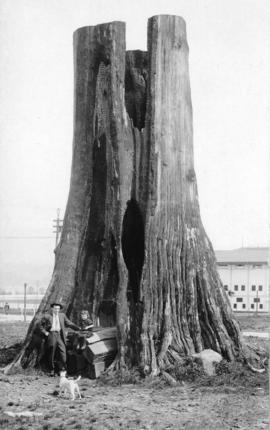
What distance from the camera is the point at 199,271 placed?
453 inches

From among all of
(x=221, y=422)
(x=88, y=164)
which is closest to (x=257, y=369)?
(x=221, y=422)

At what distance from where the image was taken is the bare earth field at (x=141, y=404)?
7391 mm

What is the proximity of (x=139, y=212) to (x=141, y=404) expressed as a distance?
4.57 metres

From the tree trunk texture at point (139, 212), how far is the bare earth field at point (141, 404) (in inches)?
32.4

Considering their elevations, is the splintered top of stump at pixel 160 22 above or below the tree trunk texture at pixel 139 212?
above

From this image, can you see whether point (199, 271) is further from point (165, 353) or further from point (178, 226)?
point (165, 353)

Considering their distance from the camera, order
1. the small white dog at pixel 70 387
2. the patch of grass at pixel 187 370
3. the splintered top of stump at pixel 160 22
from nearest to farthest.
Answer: the small white dog at pixel 70 387 < the patch of grass at pixel 187 370 < the splintered top of stump at pixel 160 22

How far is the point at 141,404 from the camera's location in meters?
8.46

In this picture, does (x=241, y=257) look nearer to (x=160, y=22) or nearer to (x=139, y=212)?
(x=139, y=212)

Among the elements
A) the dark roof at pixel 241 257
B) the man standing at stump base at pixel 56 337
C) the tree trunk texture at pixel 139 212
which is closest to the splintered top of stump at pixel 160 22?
the tree trunk texture at pixel 139 212

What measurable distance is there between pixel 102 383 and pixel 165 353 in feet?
3.91

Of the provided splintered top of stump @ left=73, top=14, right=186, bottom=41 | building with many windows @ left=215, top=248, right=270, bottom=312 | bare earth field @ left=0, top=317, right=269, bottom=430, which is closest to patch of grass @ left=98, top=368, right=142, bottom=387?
bare earth field @ left=0, top=317, right=269, bottom=430

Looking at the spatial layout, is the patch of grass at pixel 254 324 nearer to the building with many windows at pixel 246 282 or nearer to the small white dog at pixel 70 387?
the small white dog at pixel 70 387

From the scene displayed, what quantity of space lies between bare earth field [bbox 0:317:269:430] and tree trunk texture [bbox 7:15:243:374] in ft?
2.70
